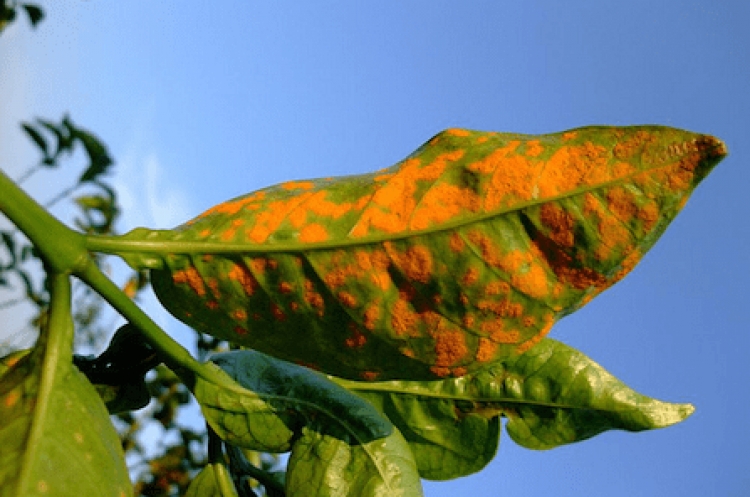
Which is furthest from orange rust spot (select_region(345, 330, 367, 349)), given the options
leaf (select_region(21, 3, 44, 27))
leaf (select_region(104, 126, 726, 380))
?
leaf (select_region(21, 3, 44, 27))

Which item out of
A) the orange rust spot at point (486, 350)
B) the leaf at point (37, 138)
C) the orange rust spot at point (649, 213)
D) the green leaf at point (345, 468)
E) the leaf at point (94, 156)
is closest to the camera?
the orange rust spot at point (649, 213)

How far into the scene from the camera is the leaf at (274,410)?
108 centimetres

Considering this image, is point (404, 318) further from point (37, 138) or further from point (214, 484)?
point (37, 138)

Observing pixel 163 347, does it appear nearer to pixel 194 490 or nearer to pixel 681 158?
pixel 194 490

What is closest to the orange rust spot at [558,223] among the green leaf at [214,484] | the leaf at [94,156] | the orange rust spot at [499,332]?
the orange rust spot at [499,332]

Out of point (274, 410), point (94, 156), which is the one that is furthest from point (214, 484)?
point (94, 156)

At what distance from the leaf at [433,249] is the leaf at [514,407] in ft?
1.26

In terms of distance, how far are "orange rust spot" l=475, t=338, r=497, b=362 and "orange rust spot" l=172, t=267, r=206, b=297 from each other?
0.35 meters

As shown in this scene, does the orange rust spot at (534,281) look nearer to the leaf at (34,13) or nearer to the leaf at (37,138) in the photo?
the leaf at (37,138)

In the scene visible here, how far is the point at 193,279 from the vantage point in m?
0.97

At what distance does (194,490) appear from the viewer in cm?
125

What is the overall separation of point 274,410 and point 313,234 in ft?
0.98

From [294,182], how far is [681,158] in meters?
0.50

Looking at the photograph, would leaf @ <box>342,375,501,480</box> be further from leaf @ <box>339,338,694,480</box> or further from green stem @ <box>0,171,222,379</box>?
green stem @ <box>0,171,222,379</box>
